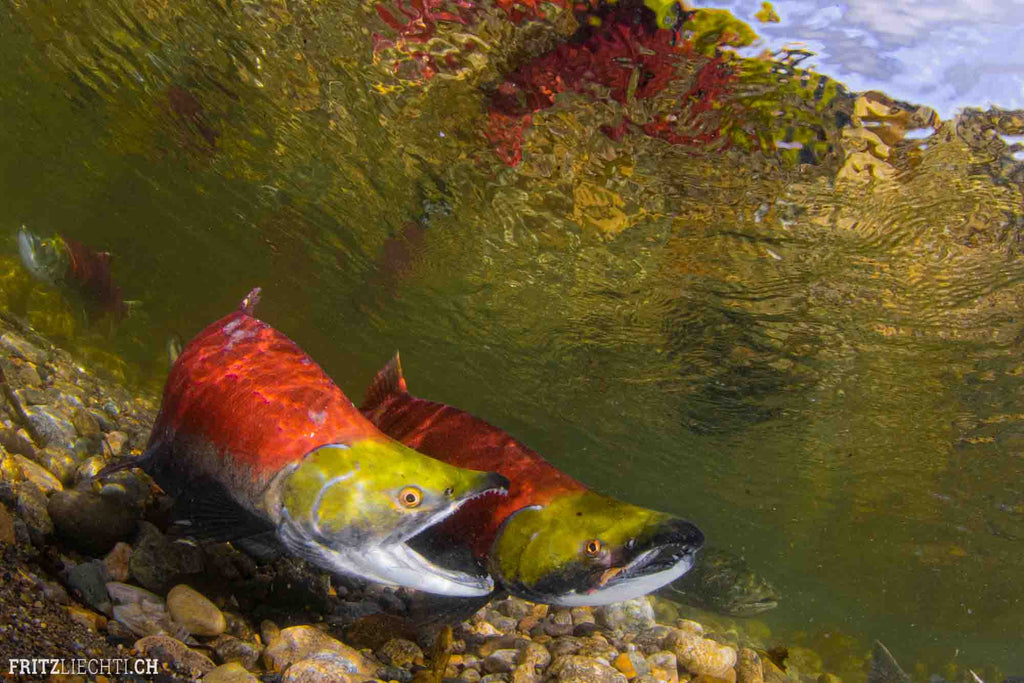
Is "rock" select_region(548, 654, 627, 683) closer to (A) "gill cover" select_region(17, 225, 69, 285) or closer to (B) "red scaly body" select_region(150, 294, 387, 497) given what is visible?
(B) "red scaly body" select_region(150, 294, 387, 497)

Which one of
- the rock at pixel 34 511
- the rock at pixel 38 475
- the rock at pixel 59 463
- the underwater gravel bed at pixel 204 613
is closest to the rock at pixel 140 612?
the underwater gravel bed at pixel 204 613

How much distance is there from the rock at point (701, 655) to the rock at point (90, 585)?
143 inches

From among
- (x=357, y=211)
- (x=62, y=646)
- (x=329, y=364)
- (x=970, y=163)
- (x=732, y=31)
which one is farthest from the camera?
(x=329, y=364)

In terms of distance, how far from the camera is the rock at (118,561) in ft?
9.46

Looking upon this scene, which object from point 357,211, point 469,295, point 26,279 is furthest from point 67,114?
point 469,295

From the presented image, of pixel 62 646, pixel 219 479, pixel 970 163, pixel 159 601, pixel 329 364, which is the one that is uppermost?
pixel 970 163

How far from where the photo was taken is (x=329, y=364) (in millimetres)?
50500

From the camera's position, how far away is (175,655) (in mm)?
2475

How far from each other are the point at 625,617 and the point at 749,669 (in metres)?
1.00

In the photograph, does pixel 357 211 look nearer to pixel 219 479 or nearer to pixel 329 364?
pixel 219 479

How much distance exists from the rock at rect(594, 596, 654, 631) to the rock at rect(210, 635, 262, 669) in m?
2.79

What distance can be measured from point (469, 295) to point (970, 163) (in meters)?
12.2

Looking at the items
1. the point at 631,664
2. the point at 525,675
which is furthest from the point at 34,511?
the point at 631,664

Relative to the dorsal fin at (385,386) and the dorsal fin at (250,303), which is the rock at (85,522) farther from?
the dorsal fin at (385,386)
